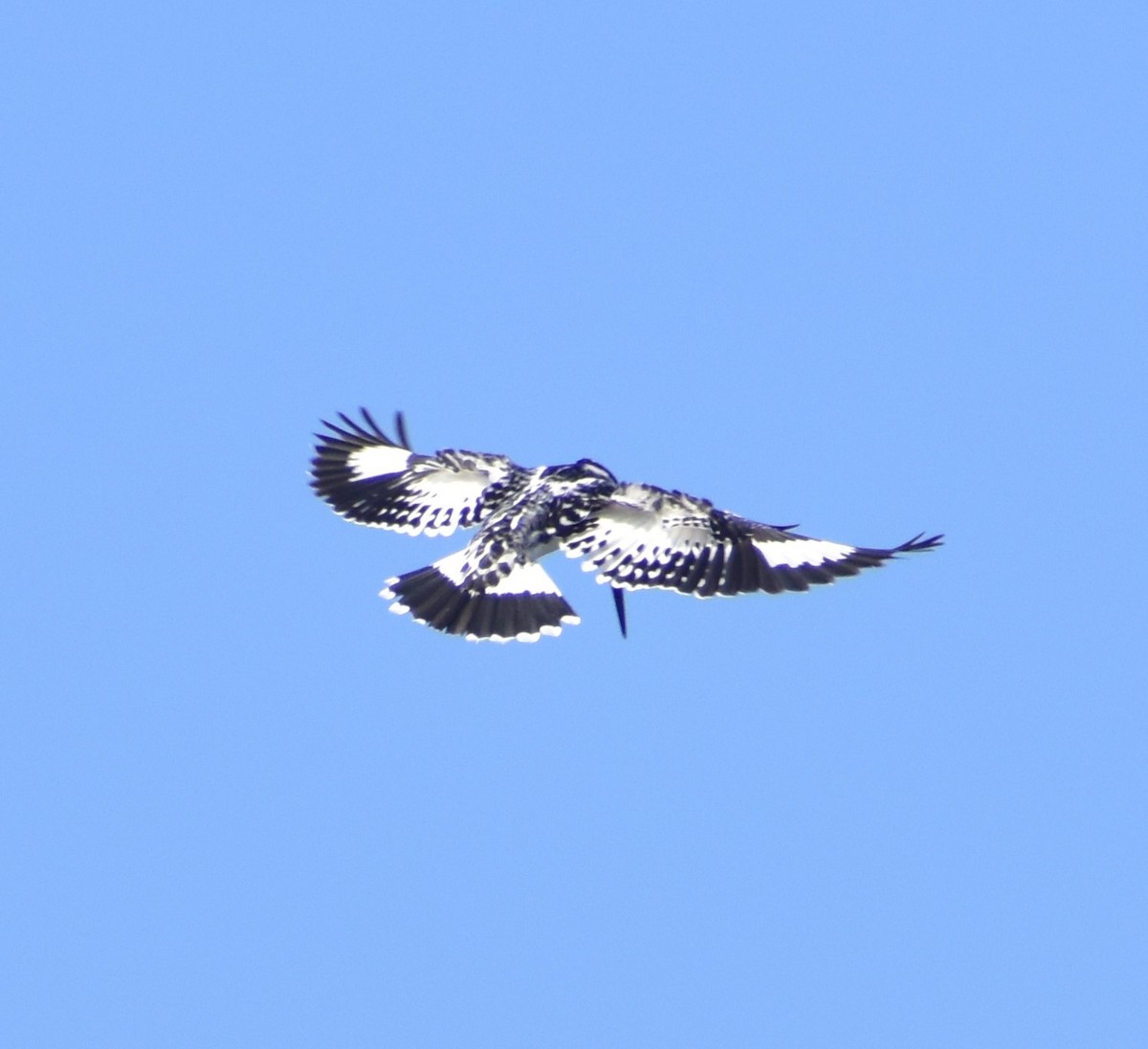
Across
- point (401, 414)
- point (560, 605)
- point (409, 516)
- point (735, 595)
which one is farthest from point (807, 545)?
point (401, 414)

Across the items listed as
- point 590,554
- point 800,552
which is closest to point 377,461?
point 590,554

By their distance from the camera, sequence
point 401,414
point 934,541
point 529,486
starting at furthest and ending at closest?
point 401,414, point 529,486, point 934,541

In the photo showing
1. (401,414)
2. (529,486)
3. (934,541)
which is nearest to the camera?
(934,541)

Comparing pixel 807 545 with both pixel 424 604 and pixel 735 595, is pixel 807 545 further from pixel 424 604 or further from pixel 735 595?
pixel 424 604

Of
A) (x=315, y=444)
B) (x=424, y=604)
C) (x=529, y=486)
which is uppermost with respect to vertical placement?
(x=315, y=444)

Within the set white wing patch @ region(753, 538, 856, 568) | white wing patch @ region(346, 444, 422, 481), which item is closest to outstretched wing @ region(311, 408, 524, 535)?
white wing patch @ region(346, 444, 422, 481)

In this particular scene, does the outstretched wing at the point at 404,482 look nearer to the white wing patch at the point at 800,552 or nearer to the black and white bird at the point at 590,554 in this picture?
the black and white bird at the point at 590,554

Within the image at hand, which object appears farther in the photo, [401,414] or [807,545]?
[401,414]
